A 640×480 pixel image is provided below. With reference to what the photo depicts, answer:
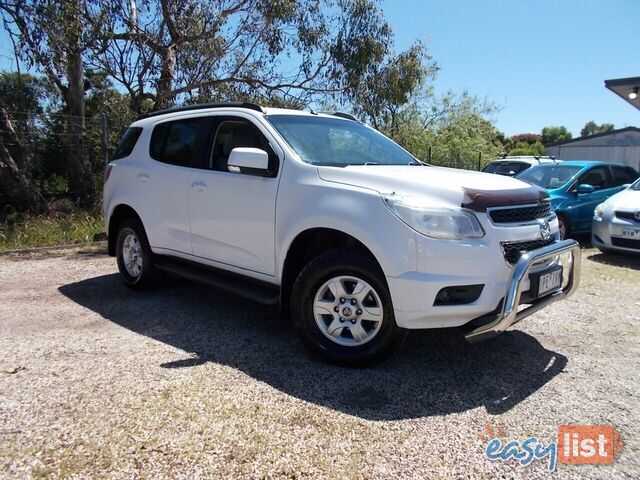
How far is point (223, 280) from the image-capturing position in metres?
4.28

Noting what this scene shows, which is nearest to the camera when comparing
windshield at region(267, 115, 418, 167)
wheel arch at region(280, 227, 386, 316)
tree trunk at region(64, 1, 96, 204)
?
wheel arch at region(280, 227, 386, 316)

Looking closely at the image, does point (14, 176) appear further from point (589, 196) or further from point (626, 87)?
point (626, 87)

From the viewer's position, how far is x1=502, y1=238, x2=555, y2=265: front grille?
321cm

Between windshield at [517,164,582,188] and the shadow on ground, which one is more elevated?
windshield at [517,164,582,188]

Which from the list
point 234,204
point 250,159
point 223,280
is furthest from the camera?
point 223,280

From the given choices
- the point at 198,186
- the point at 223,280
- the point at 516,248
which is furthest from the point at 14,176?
the point at 516,248

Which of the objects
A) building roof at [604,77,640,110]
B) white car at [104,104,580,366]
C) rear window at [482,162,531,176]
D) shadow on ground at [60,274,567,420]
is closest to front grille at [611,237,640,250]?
rear window at [482,162,531,176]

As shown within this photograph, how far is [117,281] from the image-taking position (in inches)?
239

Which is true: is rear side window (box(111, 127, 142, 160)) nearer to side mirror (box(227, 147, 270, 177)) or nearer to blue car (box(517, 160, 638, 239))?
side mirror (box(227, 147, 270, 177))

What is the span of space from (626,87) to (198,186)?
13.0 m

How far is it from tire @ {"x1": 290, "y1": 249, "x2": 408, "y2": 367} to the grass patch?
665 centimetres

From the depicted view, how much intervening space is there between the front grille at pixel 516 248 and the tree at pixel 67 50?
8.50 meters

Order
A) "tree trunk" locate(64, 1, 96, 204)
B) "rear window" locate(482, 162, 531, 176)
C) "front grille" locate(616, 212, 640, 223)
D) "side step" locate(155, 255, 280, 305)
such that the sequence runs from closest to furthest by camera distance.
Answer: "side step" locate(155, 255, 280, 305) < "front grille" locate(616, 212, 640, 223) < "tree trunk" locate(64, 1, 96, 204) < "rear window" locate(482, 162, 531, 176)

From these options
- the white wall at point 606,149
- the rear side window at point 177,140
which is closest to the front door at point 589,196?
the rear side window at point 177,140
